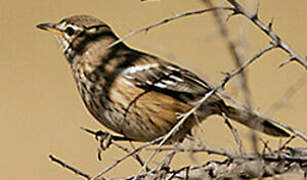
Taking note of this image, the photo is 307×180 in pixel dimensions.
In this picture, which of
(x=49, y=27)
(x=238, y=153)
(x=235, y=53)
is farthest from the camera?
(x=49, y=27)

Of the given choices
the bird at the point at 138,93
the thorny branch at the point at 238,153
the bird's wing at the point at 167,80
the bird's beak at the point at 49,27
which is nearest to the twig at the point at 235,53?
the thorny branch at the point at 238,153

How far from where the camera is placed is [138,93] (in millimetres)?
4211

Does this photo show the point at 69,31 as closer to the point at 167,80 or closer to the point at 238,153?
the point at 167,80

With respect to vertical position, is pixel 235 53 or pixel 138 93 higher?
pixel 235 53

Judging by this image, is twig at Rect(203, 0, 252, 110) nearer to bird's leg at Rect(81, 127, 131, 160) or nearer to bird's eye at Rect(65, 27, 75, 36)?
bird's leg at Rect(81, 127, 131, 160)

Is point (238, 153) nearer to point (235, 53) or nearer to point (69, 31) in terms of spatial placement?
point (235, 53)

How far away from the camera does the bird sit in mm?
4078

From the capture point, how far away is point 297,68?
8.55m

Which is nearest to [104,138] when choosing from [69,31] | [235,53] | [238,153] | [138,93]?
[138,93]

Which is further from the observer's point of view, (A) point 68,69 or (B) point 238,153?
(A) point 68,69

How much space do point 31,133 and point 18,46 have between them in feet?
7.07

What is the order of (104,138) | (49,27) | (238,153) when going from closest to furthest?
(238,153) → (104,138) → (49,27)

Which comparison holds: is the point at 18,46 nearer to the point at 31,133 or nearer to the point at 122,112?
the point at 31,133

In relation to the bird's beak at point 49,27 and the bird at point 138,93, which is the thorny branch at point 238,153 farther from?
the bird's beak at point 49,27
